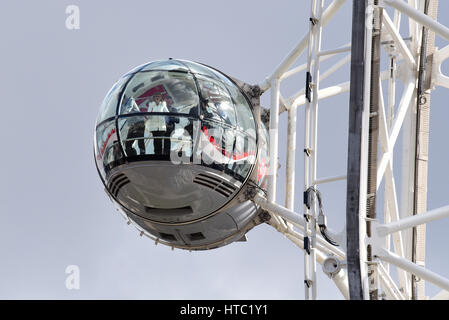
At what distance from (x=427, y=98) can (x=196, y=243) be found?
6.13 m

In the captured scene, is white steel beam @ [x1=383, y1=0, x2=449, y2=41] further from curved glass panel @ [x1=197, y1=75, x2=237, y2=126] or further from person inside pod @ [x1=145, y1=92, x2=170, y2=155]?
person inside pod @ [x1=145, y1=92, x2=170, y2=155]

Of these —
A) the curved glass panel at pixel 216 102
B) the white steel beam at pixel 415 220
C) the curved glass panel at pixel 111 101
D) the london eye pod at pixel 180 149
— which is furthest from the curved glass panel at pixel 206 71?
the white steel beam at pixel 415 220

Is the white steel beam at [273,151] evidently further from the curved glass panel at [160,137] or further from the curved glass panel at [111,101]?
the curved glass panel at [111,101]

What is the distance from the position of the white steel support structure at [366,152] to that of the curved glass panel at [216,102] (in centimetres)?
125

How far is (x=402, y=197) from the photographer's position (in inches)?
834

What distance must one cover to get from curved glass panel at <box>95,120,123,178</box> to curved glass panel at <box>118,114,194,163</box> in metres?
0.31

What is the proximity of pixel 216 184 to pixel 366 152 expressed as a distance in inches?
196

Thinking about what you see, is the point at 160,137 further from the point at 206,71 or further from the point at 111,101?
the point at 206,71

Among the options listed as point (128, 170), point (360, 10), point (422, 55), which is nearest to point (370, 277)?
point (360, 10)

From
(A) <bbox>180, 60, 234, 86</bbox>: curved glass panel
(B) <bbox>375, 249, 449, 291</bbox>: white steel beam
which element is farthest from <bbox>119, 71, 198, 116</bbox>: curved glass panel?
(B) <bbox>375, 249, 449, 291</bbox>: white steel beam

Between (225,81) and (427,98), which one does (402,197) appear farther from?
(225,81)

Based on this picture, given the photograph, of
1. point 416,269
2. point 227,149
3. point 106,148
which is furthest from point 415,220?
point 106,148

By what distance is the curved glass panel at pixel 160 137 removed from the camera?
1956 centimetres

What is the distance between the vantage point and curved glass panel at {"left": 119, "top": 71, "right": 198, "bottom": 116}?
65.6 ft
